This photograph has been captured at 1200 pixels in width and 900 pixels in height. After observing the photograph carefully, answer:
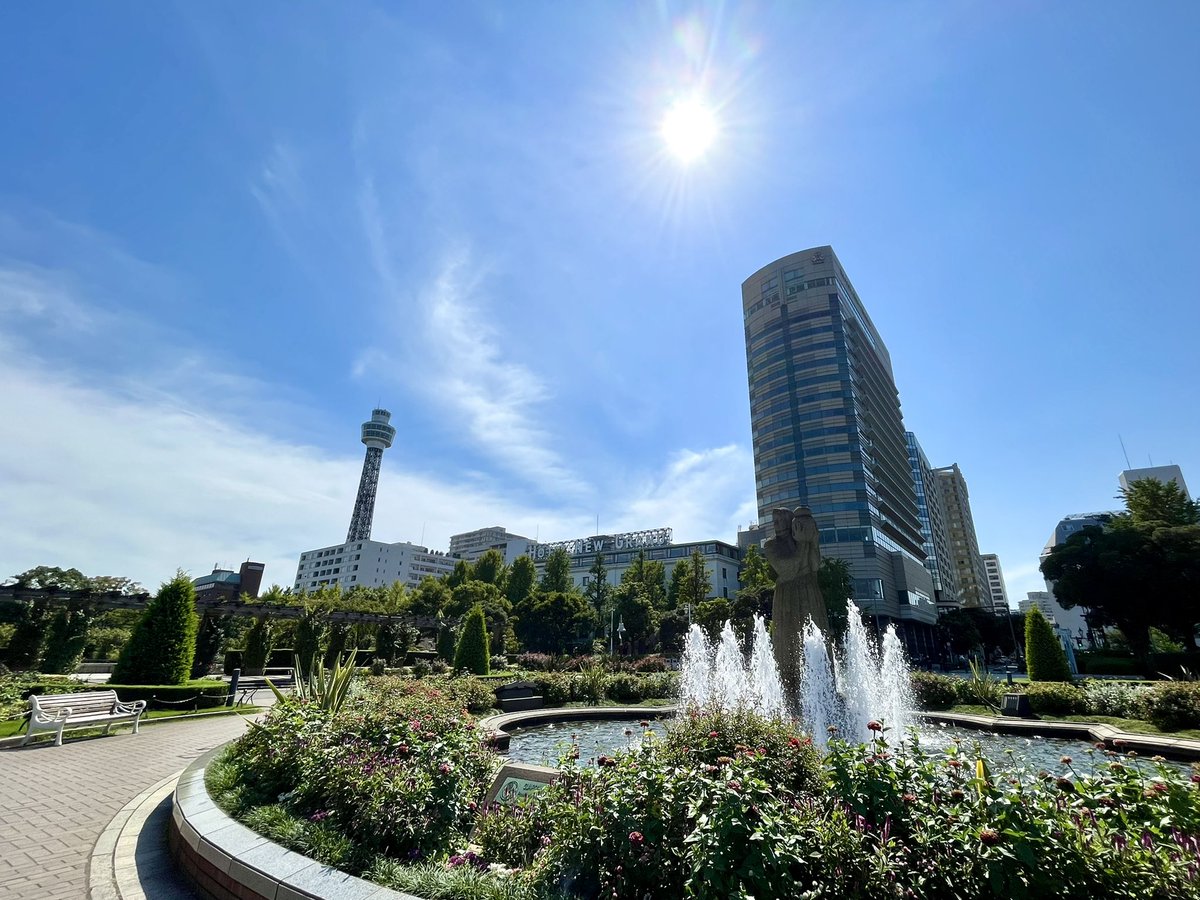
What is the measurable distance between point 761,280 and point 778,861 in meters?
94.0

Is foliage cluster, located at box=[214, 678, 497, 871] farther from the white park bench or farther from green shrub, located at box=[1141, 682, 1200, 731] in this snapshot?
green shrub, located at box=[1141, 682, 1200, 731]

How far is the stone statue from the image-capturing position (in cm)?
1199

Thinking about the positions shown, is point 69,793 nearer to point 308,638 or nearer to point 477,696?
point 477,696

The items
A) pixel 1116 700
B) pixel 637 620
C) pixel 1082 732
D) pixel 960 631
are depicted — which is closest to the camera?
pixel 1082 732

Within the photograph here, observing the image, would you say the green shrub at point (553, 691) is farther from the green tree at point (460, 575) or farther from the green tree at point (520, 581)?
the green tree at point (460, 575)

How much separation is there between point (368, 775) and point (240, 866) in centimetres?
113

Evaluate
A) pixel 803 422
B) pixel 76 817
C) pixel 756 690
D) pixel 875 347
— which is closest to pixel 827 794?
pixel 76 817

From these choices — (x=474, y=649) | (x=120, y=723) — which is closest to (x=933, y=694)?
(x=474, y=649)

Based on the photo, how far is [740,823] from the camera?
11.4 feet

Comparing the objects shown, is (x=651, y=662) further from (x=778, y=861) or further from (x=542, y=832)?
(x=778, y=861)

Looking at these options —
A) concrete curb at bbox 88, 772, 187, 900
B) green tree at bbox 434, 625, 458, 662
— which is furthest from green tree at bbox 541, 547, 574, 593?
concrete curb at bbox 88, 772, 187, 900

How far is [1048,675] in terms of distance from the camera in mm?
21531

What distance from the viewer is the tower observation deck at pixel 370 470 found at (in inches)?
5354

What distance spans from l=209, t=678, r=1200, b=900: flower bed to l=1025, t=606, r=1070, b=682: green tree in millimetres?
22757
